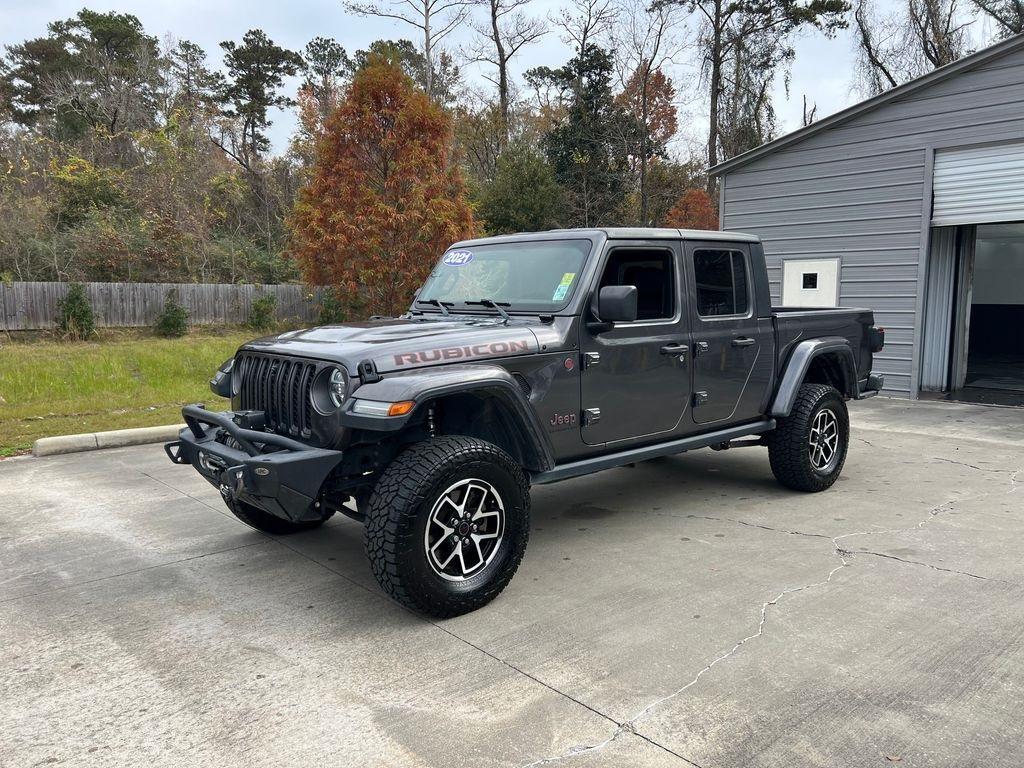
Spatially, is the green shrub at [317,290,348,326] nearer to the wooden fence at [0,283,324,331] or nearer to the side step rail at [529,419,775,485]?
the wooden fence at [0,283,324,331]

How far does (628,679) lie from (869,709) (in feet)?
2.96

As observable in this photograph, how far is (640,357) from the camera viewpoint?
183 inches

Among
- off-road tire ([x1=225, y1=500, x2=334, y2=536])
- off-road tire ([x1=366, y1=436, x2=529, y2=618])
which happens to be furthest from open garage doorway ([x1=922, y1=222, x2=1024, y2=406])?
off-road tire ([x1=225, y1=500, x2=334, y2=536])

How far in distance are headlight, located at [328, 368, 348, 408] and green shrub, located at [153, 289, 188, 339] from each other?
14.9 m

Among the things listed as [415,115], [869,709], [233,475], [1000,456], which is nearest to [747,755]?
[869,709]

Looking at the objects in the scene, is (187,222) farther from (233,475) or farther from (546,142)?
(233,475)

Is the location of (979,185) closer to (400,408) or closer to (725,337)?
(725,337)

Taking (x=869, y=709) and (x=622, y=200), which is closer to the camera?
(x=869, y=709)

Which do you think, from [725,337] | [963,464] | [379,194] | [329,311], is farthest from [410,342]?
[329,311]

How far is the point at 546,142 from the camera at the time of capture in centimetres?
2645

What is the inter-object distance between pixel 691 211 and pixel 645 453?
2518 centimetres

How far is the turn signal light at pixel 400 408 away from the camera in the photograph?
3.39m

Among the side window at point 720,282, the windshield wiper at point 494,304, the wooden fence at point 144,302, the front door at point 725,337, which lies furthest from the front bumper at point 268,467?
the wooden fence at point 144,302

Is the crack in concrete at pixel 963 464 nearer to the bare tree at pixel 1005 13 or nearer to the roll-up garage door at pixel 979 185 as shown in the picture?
the roll-up garage door at pixel 979 185
